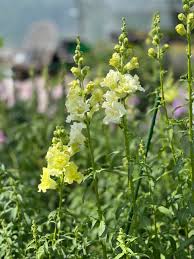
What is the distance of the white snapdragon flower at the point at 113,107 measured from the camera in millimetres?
2070

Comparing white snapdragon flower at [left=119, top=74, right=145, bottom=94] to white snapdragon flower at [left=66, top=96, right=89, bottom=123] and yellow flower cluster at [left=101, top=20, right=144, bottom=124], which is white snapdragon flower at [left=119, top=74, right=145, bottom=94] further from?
white snapdragon flower at [left=66, top=96, right=89, bottom=123]

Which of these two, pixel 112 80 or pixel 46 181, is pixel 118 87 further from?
pixel 46 181

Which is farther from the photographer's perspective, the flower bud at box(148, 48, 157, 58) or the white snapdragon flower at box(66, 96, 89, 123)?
the flower bud at box(148, 48, 157, 58)

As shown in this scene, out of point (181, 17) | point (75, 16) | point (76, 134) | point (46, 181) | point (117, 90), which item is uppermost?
A: point (75, 16)

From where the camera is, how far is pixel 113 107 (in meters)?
2.08

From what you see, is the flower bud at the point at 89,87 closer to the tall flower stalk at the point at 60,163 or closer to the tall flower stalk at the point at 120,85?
the tall flower stalk at the point at 120,85

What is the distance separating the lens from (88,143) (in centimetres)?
215

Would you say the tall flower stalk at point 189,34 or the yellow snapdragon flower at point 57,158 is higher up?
the tall flower stalk at point 189,34

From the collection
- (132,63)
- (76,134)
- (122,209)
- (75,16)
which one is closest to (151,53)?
(132,63)

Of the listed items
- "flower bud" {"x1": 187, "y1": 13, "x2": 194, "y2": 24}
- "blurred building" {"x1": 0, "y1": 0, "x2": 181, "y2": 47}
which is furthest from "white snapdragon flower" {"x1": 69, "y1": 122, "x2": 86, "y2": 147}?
"blurred building" {"x1": 0, "y1": 0, "x2": 181, "y2": 47}

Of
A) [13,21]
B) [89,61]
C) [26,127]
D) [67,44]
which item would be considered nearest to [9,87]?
[89,61]

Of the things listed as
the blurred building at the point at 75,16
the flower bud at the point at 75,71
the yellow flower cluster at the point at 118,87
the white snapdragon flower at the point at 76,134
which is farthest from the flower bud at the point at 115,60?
the blurred building at the point at 75,16

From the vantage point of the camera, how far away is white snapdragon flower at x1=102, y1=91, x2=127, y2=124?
207 centimetres

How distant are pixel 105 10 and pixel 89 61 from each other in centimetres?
549
